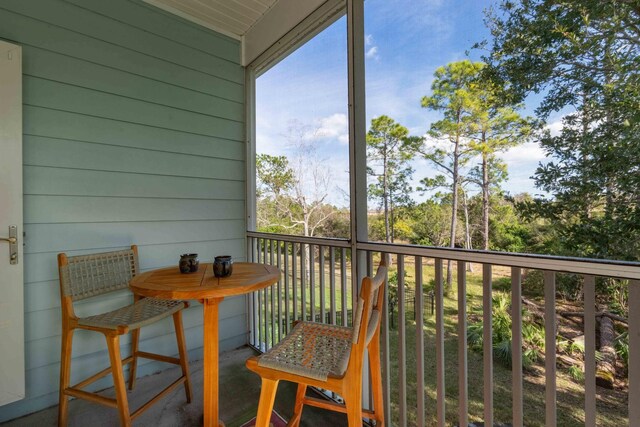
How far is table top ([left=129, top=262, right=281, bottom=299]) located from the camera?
4.18ft

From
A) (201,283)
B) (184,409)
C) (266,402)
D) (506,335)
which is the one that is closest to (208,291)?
(201,283)

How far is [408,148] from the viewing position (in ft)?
5.33

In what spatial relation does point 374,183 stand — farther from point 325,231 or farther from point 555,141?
point 555,141

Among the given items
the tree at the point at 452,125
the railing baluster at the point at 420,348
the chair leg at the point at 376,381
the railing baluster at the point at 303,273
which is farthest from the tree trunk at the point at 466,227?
the railing baluster at the point at 303,273

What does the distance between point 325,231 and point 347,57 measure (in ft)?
3.89

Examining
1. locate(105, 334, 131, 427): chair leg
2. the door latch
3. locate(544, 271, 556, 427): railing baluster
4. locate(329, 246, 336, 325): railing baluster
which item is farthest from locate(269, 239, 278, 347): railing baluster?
locate(544, 271, 556, 427): railing baluster

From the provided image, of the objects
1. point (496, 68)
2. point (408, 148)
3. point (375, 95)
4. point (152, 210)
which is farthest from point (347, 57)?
point (152, 210)

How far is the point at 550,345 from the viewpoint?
1.11 metres

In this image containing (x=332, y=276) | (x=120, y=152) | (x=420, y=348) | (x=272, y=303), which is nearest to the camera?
(x=420, y=348)

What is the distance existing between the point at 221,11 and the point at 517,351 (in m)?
3.08

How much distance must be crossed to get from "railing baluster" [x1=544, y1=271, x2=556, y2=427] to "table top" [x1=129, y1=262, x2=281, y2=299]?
1.17 metres

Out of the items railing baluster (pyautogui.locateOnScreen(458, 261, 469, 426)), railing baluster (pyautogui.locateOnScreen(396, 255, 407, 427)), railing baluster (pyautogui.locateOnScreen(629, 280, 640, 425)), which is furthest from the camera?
railing baluster (pyautogui.locateOnScreen(396, 255, 407, 427))

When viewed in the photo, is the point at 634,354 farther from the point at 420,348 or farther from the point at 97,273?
the point at 97,273

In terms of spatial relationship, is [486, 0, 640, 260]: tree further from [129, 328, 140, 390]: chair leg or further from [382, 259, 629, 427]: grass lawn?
[129, 328, 140, 390]: chair leg
